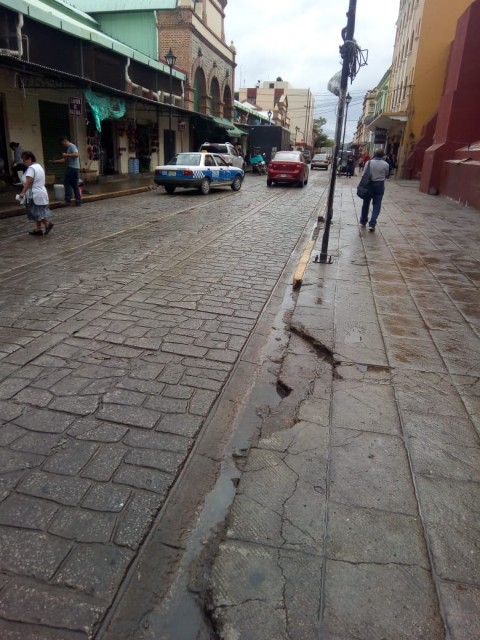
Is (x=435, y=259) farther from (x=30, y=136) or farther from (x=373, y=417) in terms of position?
(x=30, y=136)

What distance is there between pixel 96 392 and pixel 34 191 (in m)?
6.52

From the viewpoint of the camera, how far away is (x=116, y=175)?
22062 mm

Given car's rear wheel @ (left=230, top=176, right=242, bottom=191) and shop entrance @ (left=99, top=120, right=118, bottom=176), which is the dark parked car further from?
car's rear wheel @ (left=230, top=176, right=242, bottom=191)

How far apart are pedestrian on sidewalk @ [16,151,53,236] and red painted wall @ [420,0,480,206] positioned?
13822 mm

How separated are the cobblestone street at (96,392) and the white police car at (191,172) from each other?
883cm

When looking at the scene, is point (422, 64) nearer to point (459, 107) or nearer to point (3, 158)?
point (459, 107)

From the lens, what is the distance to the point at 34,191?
874 cm

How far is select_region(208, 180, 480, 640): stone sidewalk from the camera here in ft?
6.42

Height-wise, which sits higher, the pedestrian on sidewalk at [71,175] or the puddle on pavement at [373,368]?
the pedestrian on sidewalk at [71,175]

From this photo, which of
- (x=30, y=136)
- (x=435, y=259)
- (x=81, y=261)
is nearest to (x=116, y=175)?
(x=30, y=136)

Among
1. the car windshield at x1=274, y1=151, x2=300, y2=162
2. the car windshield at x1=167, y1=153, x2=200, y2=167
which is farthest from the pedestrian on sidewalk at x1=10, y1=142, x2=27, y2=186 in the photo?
the car windshield at x1=274, y1=151, x2=300, y2=162

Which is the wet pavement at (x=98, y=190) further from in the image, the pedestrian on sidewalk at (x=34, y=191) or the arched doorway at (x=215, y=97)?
the arched doorway at (x=215, y=97)

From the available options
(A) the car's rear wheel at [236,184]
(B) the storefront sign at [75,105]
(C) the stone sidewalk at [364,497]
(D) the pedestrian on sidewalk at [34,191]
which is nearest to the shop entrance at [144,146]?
(A) the car's rear wheel at [236,184]

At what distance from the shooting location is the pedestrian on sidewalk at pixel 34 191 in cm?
855
